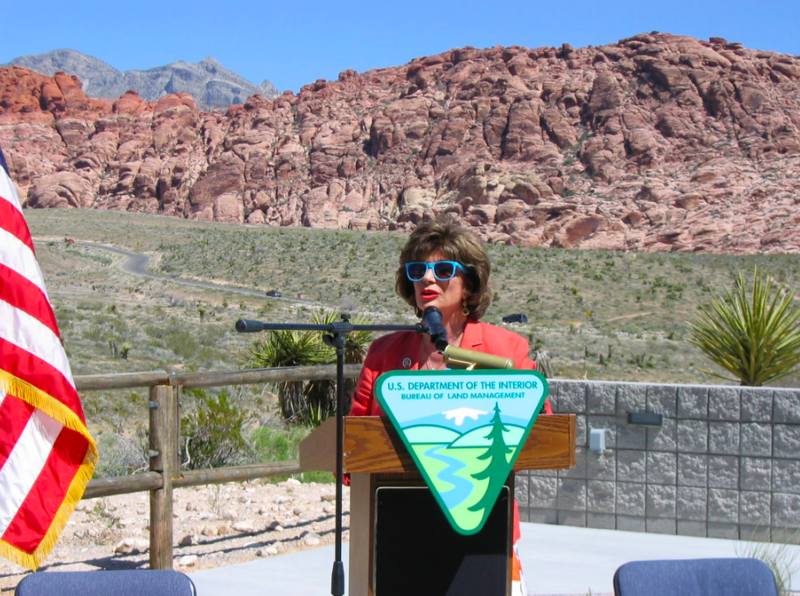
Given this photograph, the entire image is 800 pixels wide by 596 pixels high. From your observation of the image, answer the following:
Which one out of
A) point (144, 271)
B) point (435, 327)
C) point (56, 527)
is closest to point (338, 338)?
point (435, 327)

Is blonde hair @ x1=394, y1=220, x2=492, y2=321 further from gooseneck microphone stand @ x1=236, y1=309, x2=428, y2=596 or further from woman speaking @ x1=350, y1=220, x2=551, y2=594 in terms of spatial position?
gooseneck microphone stand @ x1=236, y1=309, x2=428, y2=596

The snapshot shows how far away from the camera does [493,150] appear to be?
95.8 metres

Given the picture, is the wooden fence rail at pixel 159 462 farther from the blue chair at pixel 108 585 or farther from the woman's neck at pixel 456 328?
the blue chair at pixel 108 585

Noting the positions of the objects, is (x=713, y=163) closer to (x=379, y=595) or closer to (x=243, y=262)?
(x=243, y=262)

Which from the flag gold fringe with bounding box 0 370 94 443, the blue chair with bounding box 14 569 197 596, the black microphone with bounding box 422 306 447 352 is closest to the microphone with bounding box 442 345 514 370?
the black microphone with bounding box 422 306 447 352

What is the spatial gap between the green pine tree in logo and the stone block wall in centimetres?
415

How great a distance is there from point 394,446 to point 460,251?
944mm

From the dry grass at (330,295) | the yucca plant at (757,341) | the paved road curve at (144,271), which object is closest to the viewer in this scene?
the yucca plant at (757,341)

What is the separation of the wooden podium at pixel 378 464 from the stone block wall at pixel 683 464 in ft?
12.8

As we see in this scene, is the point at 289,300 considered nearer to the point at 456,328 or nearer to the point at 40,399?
the point at 40,399

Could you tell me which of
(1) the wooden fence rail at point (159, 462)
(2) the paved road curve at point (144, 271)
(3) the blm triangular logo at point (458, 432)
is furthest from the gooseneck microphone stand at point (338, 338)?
(2) the paved road curve at point (144, 271)

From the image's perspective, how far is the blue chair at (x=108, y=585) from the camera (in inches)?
94.9

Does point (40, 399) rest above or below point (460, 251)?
below

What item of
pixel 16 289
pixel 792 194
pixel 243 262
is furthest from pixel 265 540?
pixel 792 194
